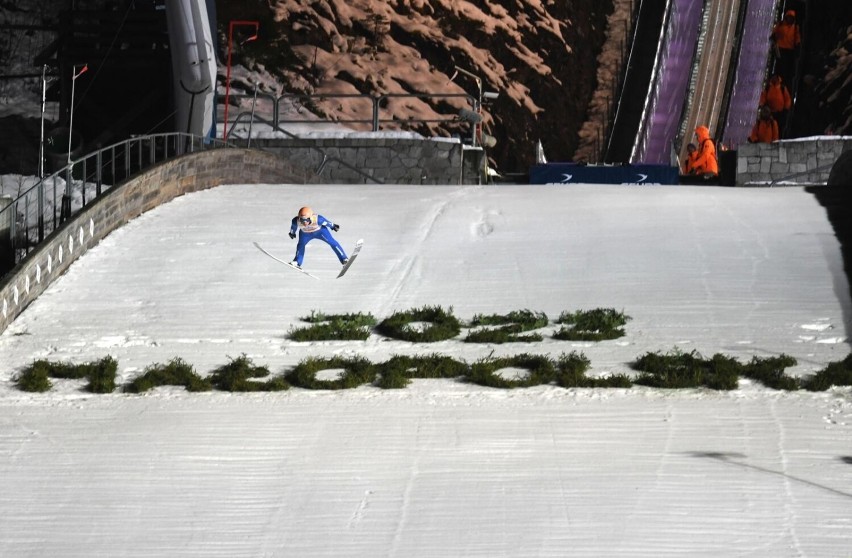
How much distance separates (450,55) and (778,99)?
9307mm

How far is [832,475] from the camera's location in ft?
33.1

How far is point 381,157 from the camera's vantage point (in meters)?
28.7

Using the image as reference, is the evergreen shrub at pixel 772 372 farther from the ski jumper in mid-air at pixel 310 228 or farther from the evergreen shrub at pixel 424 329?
the ski jumper in mid-air at pixel 310 228

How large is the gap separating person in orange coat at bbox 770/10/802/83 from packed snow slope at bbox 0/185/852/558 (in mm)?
21242

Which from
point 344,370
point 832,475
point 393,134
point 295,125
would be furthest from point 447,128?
point 832,475

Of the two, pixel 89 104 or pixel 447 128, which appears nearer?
pixel 89 104

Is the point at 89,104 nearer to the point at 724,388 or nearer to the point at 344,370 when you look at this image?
the point at 344,370

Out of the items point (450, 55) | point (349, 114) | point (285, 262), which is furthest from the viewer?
point (450, 55)

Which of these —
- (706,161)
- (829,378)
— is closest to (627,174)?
(706,161)

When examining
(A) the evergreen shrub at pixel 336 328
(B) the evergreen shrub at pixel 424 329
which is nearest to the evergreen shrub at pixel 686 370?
(B) the evergreen shrub at pixel 424 329

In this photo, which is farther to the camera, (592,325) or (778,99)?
(778,99)

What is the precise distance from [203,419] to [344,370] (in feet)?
5.91

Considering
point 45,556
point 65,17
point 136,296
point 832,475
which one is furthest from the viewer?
point 65,17

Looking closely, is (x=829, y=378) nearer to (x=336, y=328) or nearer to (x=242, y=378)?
(x=336, y=328)
